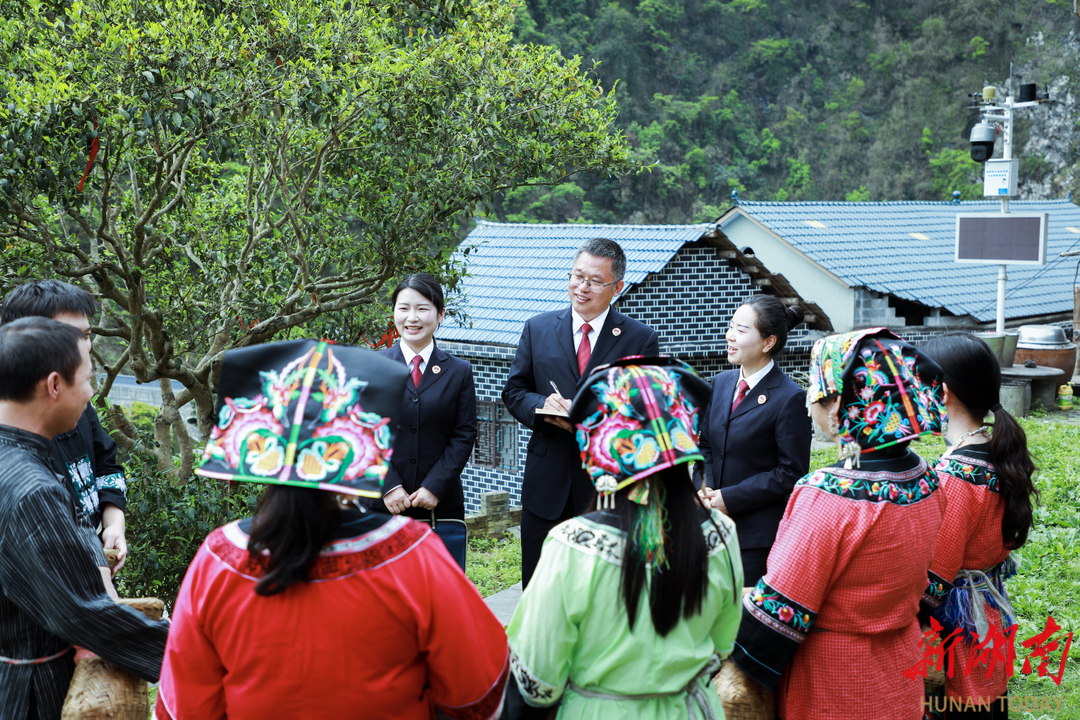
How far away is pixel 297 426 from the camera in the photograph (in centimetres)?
154

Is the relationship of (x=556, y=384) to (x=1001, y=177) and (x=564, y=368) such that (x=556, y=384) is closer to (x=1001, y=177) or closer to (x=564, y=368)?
(x=564, y=368)

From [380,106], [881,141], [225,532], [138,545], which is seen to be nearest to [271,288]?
[380,106]

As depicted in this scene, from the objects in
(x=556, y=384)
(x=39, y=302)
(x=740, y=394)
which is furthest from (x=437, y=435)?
(x=39, y=302)

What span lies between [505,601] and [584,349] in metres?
2.19

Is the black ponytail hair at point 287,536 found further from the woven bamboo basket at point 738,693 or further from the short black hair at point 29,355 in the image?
the woven bamboo basket at point 738,693

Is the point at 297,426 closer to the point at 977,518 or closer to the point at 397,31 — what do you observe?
the point at 977,518

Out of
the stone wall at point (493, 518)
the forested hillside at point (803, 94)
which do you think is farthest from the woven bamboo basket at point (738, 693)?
the forested hillside at point (803, 94)

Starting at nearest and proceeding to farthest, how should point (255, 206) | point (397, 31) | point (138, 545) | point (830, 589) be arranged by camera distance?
point (830, 589), point (138, 545), point (397, 31), point (255, 206)

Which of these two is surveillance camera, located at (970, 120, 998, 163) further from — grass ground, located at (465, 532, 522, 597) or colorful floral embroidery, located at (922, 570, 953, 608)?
colorful floral embroidery, located at (922, 570, 953, 608)

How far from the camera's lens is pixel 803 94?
3659 centimetres

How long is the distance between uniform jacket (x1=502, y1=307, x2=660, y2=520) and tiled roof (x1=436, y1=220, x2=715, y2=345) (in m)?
5.93

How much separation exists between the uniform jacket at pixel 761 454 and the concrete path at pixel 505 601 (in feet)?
6.36

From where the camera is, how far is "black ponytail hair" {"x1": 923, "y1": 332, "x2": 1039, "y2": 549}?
8.52 feet

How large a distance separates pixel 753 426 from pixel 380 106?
328 cm
